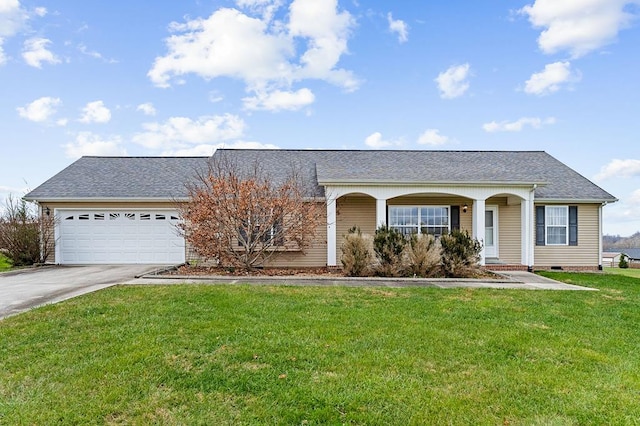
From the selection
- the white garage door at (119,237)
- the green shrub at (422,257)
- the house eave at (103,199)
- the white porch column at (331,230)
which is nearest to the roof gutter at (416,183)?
the white porch column at (331,230)

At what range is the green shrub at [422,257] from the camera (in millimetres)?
10430

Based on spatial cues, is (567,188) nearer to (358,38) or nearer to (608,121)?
(608,121)

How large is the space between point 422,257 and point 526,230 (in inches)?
197

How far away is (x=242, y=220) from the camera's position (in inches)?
429

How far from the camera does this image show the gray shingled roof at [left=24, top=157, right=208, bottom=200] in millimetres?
13766

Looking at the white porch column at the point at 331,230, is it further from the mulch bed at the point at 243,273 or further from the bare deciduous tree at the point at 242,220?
the bare deciduous tree at the point at 242,220

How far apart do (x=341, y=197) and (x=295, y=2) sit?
6.75 m

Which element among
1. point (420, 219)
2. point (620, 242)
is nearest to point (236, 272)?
point (420, 219)

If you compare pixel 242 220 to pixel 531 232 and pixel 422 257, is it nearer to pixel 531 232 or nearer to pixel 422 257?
pixel 422 257

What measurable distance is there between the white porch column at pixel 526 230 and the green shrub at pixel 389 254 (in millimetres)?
5243

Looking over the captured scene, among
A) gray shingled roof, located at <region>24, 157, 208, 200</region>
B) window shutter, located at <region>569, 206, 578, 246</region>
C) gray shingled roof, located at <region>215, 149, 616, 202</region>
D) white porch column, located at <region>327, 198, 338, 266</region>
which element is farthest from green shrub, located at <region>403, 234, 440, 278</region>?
gray shingled roof, located at <region>24, 157, 208, 200</region>

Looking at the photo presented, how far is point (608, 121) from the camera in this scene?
16406 mm

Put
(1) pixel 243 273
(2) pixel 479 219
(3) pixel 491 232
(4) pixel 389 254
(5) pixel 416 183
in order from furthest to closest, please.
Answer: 1. (3) pixel 491 232
2. (2) pixel 479 219
3. (5) pixel 416 183
4. (1) pixel 243 273
5. (4) pixel 389 254

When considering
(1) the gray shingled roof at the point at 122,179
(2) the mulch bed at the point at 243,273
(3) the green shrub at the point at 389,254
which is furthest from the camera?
(1) the gray shingled roof at the point at 122,179
